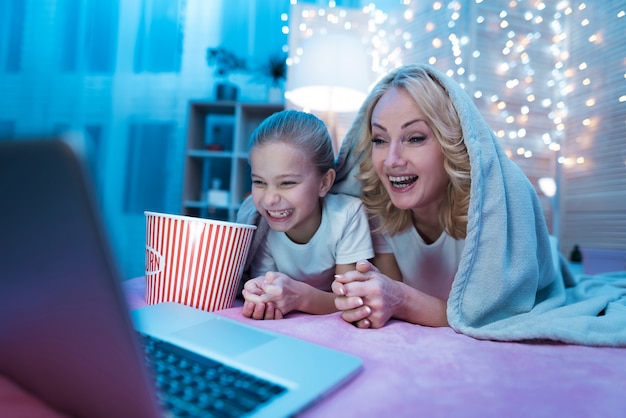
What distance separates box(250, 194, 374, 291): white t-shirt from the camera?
1016 mm

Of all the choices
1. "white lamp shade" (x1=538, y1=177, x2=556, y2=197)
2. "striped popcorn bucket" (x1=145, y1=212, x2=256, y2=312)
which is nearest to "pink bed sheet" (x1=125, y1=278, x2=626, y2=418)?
"striped popcorn bucket" (x1=145, y1=212, x2=256, y2=312)

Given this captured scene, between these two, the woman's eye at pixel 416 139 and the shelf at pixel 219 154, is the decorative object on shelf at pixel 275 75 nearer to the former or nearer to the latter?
the shelf at pixel 219 154

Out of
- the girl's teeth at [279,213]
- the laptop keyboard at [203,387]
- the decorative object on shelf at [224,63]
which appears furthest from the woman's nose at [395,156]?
the decorative object on shelf at [224,63]

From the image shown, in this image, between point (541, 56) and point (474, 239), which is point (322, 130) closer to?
point (474, 239)

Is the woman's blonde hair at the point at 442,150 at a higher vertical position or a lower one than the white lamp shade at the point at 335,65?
lower

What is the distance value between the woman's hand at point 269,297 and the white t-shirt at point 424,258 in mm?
421

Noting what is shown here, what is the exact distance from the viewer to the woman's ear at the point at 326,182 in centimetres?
108

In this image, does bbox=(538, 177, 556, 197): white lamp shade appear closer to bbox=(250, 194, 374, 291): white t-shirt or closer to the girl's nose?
bbox=(250, 194, 374, 291): white t-shirt

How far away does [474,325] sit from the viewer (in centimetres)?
71

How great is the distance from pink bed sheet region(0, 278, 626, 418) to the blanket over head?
3 centimetres

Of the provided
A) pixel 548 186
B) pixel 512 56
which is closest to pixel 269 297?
pixel 548 186

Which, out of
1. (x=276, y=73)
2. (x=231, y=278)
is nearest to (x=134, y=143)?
(x=276, y=73)

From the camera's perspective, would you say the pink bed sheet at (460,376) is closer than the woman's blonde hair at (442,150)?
Yes

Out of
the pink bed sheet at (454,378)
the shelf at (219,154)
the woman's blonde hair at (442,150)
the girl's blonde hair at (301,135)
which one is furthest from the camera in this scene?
the shelf at (219,154)
